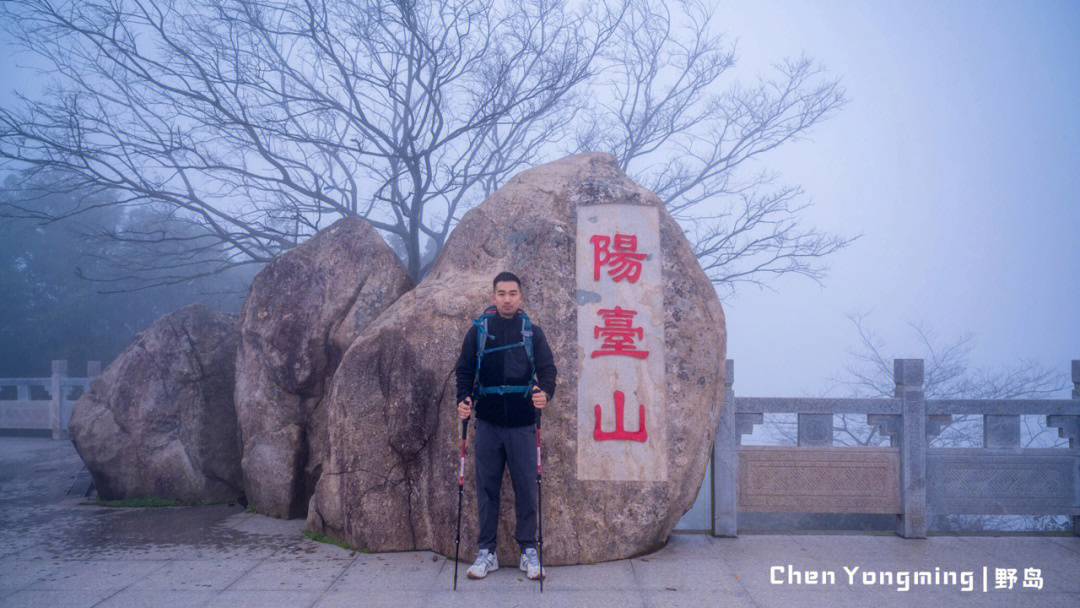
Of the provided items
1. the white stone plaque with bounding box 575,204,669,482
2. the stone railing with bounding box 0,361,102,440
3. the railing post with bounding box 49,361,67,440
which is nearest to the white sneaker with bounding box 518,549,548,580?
the white stone plaque with bounding box 575,204,669,482

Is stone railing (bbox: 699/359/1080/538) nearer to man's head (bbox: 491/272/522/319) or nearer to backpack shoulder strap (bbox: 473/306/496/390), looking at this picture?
man's head (bbox: 491/272/522/319)

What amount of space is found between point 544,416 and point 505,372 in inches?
26.5

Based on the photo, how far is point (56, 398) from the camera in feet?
42.4

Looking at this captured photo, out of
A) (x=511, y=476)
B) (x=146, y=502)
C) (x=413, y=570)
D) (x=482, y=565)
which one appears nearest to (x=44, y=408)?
(x=146, y=502)

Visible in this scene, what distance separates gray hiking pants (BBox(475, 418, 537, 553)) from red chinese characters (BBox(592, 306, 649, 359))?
986 mm

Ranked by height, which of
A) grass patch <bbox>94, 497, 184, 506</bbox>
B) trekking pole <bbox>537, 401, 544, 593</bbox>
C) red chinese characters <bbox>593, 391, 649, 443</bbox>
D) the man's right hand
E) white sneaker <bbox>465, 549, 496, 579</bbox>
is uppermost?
the man's right hand

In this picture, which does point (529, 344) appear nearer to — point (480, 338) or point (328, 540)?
point (480, 338)

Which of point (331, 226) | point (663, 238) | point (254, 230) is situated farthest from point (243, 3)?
point (663, 238)

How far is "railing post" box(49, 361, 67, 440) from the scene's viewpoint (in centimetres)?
1291

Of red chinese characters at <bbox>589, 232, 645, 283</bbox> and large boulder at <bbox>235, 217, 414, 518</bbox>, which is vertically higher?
red chinese characters at <bbox>589, 232, 645, 283</bbox>

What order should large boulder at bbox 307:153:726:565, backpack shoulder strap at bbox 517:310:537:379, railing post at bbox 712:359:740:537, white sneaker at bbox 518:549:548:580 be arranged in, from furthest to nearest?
railing post at bbox 712:359:740:537 → large boulder at bbox 307:153:726:565 → backpack shoulder strap at bbox 517:310:537:379 → white sneaker at bbox 518:549:548:580

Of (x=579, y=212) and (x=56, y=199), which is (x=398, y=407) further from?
(x=56, y=199)

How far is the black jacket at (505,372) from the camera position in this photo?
4582 mm

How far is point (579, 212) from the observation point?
5531 mm
